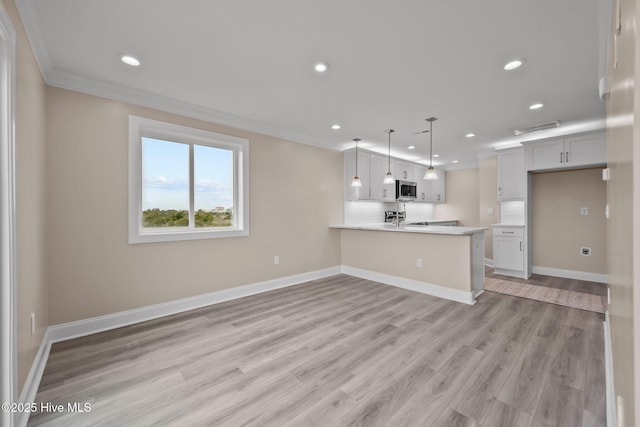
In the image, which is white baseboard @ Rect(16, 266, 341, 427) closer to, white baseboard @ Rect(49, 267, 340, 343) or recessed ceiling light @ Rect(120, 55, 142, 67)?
white baseboard @ Rect(49, 267, 340, 343)

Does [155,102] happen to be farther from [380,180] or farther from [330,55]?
[380,180]

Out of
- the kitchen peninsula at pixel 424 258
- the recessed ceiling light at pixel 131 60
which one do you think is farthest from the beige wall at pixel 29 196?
the kitchen peninsula at pixel 424 258

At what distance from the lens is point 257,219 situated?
4094 mm

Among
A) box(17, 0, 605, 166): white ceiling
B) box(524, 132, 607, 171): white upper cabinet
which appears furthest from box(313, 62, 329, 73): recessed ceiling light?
box(524, 132, 607, 171): white upper cabinet

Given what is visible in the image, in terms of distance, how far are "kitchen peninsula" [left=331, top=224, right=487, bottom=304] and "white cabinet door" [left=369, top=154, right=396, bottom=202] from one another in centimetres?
110

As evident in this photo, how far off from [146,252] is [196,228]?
26.3 inches

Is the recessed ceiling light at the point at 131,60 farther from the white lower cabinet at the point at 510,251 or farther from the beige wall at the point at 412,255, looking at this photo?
the white lower cabinet at the point at 510,251

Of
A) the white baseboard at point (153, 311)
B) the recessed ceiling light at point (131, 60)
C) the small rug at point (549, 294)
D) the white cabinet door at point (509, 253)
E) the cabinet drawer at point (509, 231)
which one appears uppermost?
the recessed ceiling light at point (131, 60)

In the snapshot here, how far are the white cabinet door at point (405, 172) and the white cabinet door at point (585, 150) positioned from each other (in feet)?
9.25

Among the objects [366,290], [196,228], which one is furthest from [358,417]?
[196,228]

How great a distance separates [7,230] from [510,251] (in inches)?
252

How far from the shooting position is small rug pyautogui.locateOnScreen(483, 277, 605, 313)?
135 inches

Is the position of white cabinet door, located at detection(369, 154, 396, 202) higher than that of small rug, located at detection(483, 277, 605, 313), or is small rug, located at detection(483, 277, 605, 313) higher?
white cabinet door, located at detection(369, 154, 396, 202)

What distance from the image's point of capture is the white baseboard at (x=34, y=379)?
1569 mm
